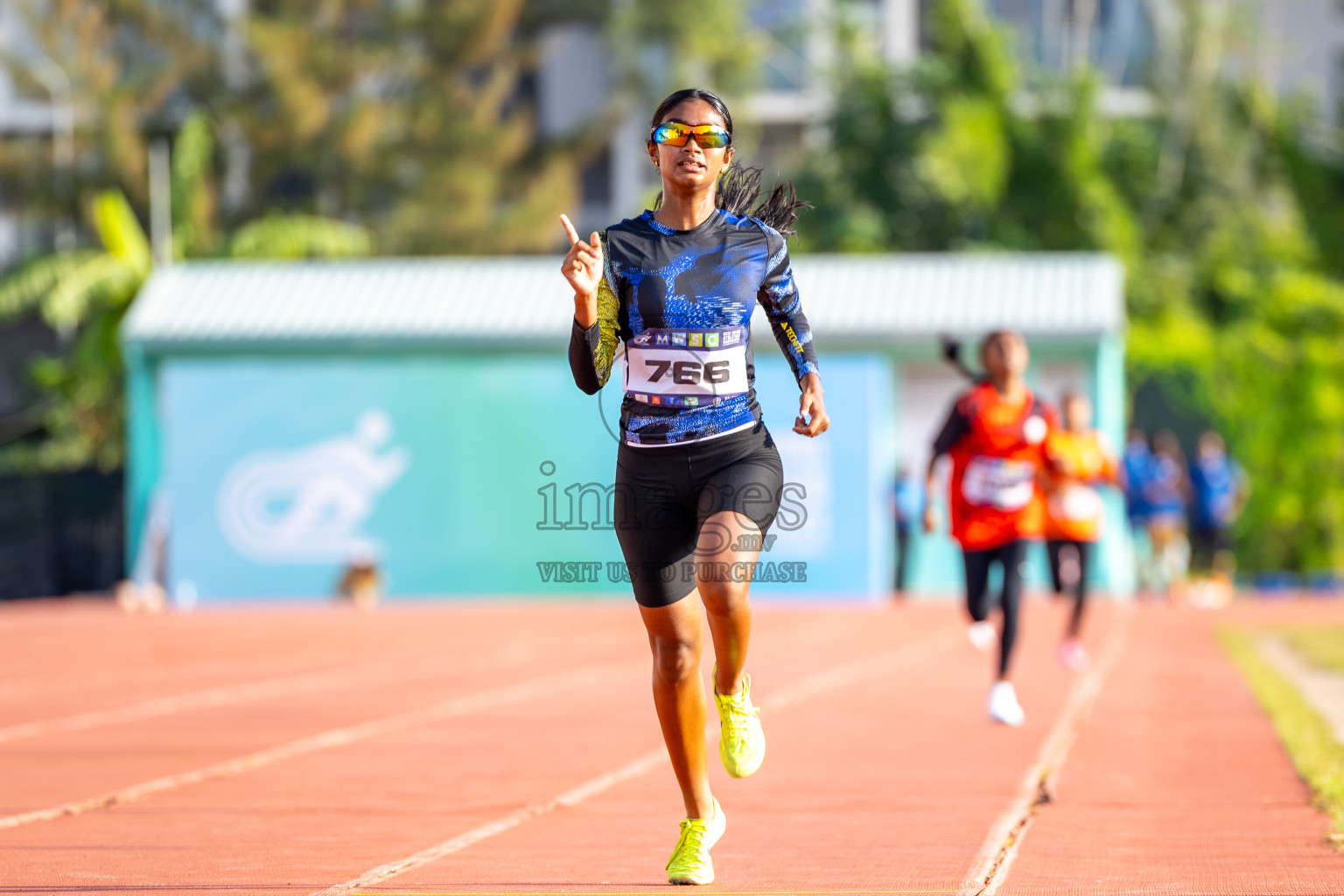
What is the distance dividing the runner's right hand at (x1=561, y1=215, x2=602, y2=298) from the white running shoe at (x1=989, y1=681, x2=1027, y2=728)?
468 centimetres

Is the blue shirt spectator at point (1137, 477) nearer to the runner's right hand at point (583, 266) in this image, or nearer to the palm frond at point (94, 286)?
the palm frond at point (94, 286)

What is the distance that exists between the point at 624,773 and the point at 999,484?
2610mm

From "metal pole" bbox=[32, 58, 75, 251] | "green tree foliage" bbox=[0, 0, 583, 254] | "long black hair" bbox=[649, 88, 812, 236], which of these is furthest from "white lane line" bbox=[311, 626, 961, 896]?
"metal pole" bbox=[32, 58, 75, 251]

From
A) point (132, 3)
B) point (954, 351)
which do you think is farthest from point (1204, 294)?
point (954, 351)

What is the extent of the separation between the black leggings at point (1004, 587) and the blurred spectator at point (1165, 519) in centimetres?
1409

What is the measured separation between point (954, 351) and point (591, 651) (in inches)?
271

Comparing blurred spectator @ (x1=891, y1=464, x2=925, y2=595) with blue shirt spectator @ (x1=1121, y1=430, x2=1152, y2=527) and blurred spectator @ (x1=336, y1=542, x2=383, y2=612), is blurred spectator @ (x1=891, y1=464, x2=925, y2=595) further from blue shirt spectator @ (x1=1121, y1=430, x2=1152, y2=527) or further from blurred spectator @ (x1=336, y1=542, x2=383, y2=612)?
blurred spectator @ (x1=336, y1=542, x2=383, y2=612)

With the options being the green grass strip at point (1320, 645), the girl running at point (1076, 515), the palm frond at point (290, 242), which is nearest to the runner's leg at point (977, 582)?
the girl running at point (1076, 515)

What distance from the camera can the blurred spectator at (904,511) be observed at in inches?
929

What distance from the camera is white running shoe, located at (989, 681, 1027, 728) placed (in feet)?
30.0

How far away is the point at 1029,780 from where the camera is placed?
7.84m

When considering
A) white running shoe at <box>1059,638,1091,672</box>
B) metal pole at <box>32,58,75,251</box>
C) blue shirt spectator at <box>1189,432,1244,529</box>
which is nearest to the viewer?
white running shoe at <box>1059,638,1091,672</box>

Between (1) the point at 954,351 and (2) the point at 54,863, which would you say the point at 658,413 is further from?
(1) the point at 954,351

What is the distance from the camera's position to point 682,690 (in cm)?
536
